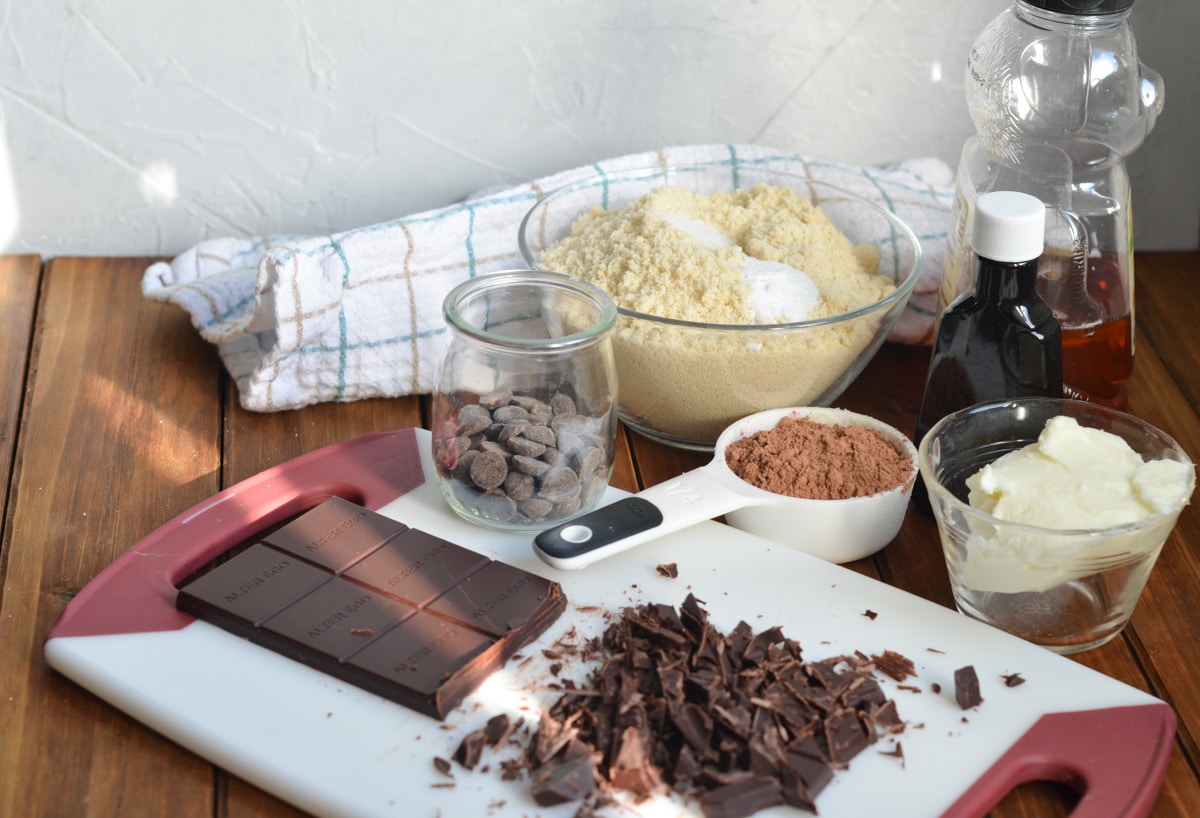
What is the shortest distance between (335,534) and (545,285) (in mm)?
297

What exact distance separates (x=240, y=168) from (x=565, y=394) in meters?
0.68

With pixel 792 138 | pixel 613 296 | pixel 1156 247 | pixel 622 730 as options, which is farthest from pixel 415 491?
pixel 1156 247

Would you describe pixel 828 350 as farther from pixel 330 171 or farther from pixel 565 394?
pixel 330 171

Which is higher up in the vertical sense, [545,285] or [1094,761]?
[545,285]

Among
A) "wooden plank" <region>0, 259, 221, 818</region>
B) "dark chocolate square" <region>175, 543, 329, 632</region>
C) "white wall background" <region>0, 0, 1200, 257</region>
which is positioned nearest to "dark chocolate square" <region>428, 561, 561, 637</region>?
"dark chocolate square" <region>175, 543, 329, 632</region>

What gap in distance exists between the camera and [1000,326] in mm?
1059

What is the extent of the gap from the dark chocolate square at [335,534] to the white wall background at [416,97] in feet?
2.08

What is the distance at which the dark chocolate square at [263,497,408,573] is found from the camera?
1.00 metres

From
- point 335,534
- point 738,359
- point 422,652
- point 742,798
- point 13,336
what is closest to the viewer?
point 742,798

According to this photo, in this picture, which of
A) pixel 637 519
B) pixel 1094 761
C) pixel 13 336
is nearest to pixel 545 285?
pixel 637 519

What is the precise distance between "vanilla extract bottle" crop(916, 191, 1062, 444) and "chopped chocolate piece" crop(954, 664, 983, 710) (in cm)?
29

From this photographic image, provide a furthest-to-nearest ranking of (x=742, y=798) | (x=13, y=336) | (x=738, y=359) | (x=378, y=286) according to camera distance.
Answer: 1. (x=13, y=336)
2. (x=378, y=286)
3. (x=738, y=359)
4. (x=742, y=798)

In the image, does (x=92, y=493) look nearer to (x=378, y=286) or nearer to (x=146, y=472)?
Answer: (x=146, y=472)

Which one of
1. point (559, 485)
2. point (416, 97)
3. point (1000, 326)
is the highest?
point (416, 97)
